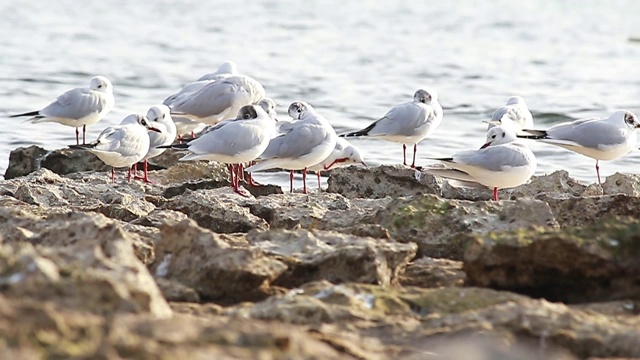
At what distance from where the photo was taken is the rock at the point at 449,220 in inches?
251

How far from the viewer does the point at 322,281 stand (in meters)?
5.11

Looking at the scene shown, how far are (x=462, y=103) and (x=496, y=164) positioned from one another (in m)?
8.39

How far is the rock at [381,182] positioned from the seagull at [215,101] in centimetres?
325

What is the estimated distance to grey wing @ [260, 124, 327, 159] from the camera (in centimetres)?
997

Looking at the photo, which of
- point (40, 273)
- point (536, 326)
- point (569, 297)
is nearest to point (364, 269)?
point (569, 297)

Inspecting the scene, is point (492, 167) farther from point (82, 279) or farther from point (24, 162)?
point (82, 279)

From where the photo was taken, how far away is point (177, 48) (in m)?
22.3

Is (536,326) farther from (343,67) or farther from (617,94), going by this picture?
(343,67)

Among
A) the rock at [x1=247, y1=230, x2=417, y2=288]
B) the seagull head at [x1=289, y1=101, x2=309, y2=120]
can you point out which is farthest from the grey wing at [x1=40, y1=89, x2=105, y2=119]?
the rock at [x1=247, y1=230, x2=417, y2=288]

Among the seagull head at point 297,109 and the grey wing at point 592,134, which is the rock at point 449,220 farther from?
the seagull head at point 297,109

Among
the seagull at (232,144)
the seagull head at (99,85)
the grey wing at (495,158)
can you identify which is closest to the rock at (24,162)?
the seagull at (232,144)

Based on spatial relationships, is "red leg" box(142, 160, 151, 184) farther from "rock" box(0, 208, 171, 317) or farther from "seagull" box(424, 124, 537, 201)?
"rock" box(0, 208, 171, 317)

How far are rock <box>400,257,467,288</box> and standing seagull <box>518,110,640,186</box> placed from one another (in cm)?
478

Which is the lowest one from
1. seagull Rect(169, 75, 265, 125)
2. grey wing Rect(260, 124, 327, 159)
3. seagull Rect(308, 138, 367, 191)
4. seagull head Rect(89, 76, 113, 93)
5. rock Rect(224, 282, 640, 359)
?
rock Rect(224, 282, 640, 359)
